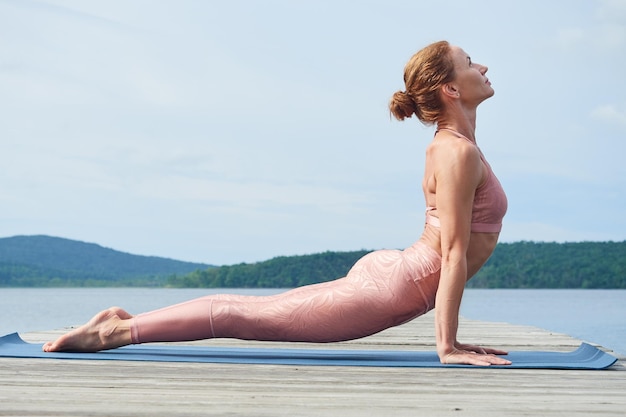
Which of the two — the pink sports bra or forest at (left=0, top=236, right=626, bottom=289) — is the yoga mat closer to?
the pink sports bra

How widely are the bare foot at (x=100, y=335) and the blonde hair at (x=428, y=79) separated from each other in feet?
5.10

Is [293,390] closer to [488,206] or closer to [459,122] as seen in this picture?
[488,206]

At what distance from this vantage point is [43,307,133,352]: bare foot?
3629 mm

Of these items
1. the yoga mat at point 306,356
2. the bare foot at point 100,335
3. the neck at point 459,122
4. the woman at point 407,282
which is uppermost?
the neck at point 459,122

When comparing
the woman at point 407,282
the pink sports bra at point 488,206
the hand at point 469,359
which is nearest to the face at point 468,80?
the woman at point 407,282

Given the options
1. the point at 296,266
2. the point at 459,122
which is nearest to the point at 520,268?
the point at 296,266

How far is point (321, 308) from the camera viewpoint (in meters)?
3.58

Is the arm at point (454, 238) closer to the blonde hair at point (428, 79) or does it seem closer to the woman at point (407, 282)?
the woman at point (407, 282)

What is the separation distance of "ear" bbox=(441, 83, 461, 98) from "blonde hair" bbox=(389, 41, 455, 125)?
0.02 metres

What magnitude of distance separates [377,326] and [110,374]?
1.21 m

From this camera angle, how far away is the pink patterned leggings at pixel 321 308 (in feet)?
11.7

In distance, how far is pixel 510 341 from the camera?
516cm

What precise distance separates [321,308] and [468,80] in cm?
117

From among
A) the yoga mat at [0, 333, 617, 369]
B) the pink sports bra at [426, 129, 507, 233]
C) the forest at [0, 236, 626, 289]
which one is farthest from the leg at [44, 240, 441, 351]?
the forest at [0, 236, 626, 289]
